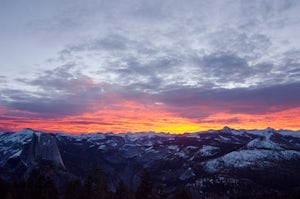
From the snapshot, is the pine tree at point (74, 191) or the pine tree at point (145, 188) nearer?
the pine tree at point (145, 188)

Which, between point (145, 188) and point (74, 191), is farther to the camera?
point (74, 191)

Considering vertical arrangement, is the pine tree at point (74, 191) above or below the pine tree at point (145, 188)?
below

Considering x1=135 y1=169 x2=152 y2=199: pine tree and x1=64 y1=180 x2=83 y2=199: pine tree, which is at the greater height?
x1=135 y1=169 x2=152 y2=199: pine tree

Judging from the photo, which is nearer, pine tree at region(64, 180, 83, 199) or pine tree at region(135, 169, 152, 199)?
pine tree at region(135, 169, 152, 199)

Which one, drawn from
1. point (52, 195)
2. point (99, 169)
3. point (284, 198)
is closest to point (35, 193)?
point (52, 195)

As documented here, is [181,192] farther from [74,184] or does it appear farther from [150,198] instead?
[74,184]

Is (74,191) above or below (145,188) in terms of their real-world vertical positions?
below

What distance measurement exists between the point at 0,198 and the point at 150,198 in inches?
2213

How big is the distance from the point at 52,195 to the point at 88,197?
400 inches

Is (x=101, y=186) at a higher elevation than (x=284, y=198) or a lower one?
higher

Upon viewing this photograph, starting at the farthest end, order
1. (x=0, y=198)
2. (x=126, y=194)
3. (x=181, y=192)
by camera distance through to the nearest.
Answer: (x=0, y=198) < (x=126, y=194) < (x=181, y=192)

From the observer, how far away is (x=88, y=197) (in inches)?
3258

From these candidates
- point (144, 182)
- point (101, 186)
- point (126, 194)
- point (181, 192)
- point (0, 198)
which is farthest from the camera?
point (0, 198)

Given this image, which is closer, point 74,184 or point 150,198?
point 150,198
